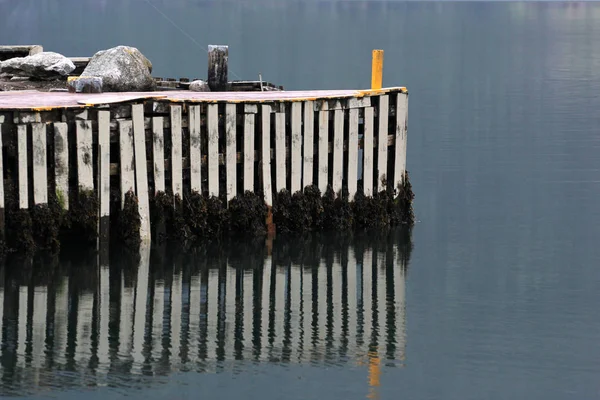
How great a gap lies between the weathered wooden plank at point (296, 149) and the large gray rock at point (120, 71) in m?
4.76

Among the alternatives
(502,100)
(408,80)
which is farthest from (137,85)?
(408,80)

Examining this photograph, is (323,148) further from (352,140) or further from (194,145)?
(194,145)

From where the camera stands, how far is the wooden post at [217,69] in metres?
31.6

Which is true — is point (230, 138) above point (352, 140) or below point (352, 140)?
above

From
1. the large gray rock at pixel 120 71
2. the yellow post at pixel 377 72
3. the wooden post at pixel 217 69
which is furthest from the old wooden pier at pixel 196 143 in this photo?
the wooden post at pixel 217 69

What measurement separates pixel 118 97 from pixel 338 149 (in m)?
4.35

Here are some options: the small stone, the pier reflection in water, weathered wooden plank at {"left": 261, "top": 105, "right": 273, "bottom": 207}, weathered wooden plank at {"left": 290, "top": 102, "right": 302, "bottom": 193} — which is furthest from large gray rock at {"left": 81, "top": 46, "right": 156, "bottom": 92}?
the pier reflection in water

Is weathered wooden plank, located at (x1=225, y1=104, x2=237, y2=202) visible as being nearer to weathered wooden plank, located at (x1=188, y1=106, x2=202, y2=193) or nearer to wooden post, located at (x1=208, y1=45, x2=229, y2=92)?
weathered wooden plank, located at (x1=188, y1=106, x2=202, y2=193)

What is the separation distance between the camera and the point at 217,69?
31.7 meters

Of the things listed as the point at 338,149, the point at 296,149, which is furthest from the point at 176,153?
the point at 338,149

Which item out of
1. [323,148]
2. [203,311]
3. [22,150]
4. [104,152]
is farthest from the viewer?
[323,148]

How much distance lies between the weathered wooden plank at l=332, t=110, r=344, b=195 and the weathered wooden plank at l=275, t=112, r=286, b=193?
1141 millimetres

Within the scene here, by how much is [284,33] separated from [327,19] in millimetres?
39057

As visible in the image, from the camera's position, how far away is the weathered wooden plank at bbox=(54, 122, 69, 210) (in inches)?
985
